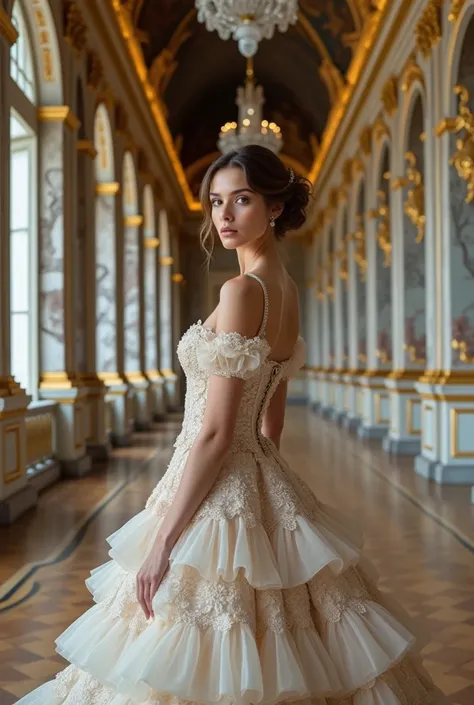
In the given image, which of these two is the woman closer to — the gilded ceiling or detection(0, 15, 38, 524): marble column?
detection(0, 15, 38, 524): marble column

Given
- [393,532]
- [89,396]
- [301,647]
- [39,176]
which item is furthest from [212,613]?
[89,396]

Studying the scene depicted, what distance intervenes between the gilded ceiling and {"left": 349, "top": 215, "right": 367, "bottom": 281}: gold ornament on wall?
339cm

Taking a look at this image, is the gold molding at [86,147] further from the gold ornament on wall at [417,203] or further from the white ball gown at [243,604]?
the white ball gown at [243,604]

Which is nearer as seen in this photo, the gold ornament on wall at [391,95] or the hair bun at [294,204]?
the hair bun at [294,204]

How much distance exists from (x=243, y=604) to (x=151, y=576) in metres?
0.26

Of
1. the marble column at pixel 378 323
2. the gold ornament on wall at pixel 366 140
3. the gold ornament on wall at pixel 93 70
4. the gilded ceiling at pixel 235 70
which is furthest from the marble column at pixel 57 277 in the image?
the gold ornament on wall at pixel 366 140

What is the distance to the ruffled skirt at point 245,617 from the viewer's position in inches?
84.6

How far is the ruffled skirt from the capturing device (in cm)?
215

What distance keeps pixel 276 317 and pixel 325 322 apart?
2170cm

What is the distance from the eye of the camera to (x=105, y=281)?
14.0 metres

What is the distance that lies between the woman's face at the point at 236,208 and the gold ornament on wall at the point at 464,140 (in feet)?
23.8

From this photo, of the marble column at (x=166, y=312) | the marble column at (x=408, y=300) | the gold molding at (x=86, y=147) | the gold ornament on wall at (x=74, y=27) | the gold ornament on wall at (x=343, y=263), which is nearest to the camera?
the gold ornament on wall at (x=74, y=27)

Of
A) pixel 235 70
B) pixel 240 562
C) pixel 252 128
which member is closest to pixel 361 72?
pixel 252 128

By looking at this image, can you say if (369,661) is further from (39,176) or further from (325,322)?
(325,322)
